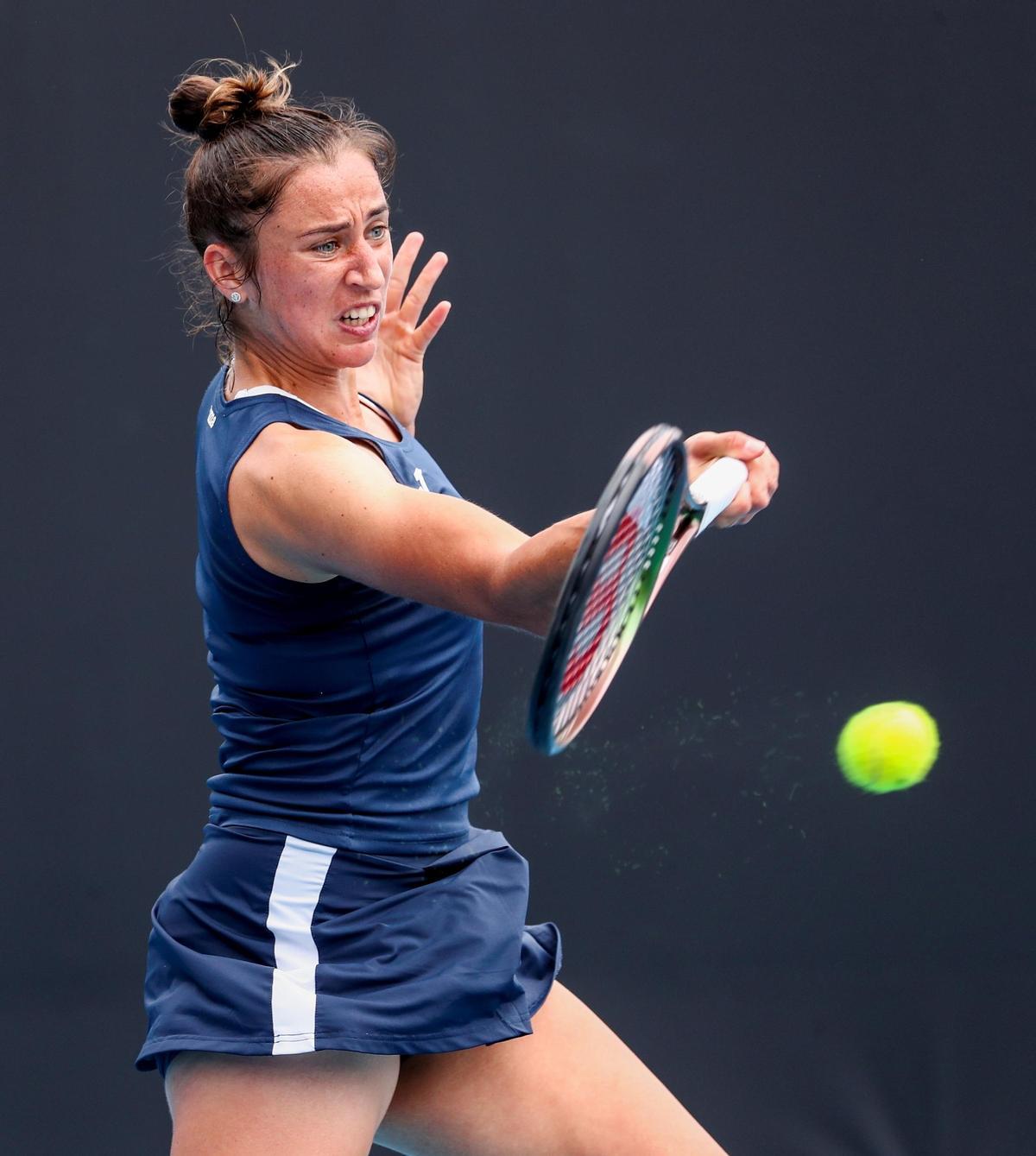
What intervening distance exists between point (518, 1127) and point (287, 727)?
16.3 inches

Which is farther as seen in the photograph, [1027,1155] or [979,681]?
[979,681]

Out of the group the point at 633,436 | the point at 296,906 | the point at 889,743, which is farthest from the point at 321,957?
the point at 889,743

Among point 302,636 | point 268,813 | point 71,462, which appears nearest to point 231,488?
point 302,636

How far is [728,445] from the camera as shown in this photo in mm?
1229

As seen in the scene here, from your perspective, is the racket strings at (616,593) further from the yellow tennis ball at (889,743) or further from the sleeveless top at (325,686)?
the yellow tennis ball at (889,743)

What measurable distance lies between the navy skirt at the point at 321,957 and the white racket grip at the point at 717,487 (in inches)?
15.9

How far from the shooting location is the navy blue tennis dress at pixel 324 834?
1284 millimetres

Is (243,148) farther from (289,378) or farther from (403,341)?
(403,341)

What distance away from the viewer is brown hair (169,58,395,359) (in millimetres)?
1346

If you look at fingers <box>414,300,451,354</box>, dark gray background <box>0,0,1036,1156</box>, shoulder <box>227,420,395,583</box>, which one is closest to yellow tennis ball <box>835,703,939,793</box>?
dark gray background <box>0,0,1036,1156</box>

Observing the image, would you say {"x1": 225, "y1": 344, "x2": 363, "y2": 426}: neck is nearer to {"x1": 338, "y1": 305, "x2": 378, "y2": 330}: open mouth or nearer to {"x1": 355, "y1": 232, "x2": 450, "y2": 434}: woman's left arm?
{"x1": 338, "y1": 305, "x2": 378, "y2": 330}: open mouth

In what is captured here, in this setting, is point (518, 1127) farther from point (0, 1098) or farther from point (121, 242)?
point (121, 242)

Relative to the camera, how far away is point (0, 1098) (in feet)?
7.98

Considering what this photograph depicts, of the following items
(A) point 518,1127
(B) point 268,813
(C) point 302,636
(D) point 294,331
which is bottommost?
(A) point 518,1127
